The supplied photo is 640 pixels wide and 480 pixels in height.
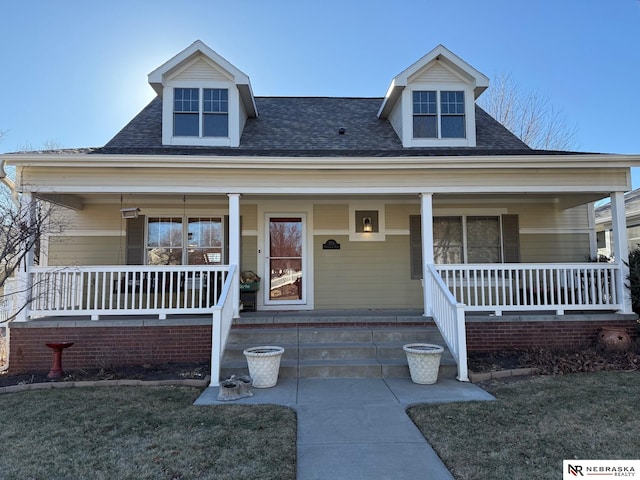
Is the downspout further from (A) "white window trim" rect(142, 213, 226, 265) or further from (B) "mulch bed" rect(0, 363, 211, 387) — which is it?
(B) "mulch bed" rect(0, 363, 211, 387)

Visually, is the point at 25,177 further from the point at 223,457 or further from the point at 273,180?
the point at 223,457

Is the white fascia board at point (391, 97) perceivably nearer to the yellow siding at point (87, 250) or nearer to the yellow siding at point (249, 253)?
the yellow siding at point (249, 253)

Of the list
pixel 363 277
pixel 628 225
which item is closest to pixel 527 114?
pixel 628 225

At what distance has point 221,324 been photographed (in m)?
5.75

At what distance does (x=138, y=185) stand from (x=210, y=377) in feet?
11.8

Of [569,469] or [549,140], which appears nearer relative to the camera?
[569,469]

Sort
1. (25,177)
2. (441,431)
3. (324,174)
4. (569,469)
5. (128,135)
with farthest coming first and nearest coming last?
(128,135)
(324,174)
(25,177)
(441,431)
(569,469)

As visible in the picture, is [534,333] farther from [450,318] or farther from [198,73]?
[198,73]

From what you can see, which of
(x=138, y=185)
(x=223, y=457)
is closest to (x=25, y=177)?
(x=138, y=185)

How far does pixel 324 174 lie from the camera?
281 inches

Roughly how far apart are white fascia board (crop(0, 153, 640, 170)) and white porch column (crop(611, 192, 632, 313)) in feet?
2.25

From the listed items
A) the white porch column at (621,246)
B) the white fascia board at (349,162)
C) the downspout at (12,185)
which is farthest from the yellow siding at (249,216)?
the white porch column at (621,246)

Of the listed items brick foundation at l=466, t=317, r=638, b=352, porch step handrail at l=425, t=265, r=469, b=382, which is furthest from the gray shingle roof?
brick foundation at l=466, t=317, r=638, b=352

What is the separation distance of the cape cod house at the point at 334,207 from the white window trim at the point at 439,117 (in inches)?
1.1
